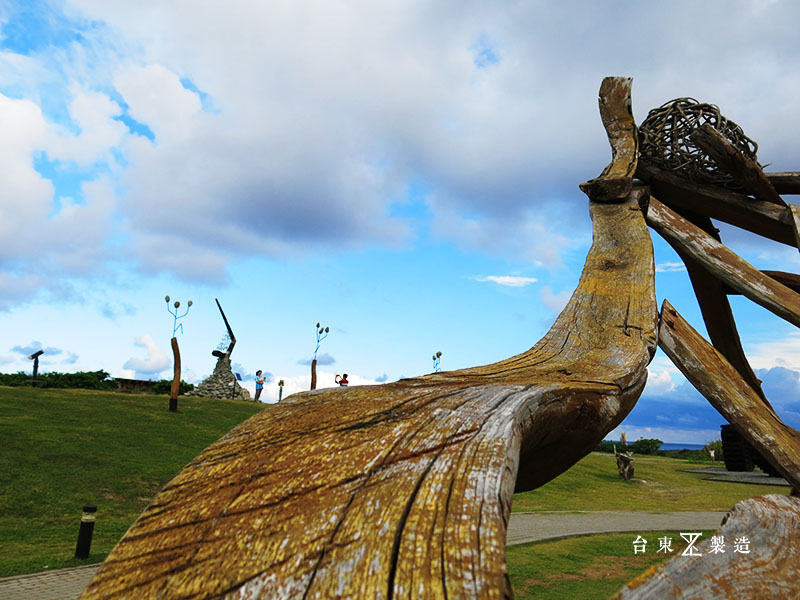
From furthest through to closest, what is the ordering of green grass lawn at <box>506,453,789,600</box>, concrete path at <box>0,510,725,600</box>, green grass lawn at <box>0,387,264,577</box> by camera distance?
1. green grass lawn at <box>0,387,264,577</box>
2. concrete path at <box>0,510,725,600</box>
3. green grass lawn at <box>506,453,789,600</box>

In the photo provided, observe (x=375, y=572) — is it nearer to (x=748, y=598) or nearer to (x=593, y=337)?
(x=748, y=598)

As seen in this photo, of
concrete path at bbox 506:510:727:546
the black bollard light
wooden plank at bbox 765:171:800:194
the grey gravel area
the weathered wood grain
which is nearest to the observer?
the weathered wood grain

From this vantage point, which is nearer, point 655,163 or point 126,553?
point 126,553

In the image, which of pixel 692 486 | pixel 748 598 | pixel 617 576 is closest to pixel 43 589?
pixel 617 576

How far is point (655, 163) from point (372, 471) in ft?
14.8

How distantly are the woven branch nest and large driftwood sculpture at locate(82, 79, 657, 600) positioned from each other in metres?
3.95

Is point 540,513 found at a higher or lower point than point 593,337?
lower

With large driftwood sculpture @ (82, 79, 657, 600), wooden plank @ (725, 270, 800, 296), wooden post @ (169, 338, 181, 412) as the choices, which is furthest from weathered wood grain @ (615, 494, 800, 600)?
wooden post @ (169, 338, 181, 412)

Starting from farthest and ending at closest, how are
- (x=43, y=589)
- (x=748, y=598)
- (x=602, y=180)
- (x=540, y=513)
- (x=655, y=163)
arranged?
(x=540, y=513) → (x=43, y=589) → (x=655, y=163) → (x=602, y=180) → (x=748, y=598)

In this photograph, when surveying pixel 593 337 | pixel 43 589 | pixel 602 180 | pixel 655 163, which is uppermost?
pixel 655 163

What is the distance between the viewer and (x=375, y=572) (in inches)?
21.6

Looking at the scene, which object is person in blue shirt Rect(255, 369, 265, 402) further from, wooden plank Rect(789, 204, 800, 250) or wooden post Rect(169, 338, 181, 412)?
wooden plank Rect(789, 204, 800, 250)

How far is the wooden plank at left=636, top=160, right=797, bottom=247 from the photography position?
175 inches

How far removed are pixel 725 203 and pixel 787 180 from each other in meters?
0.86
